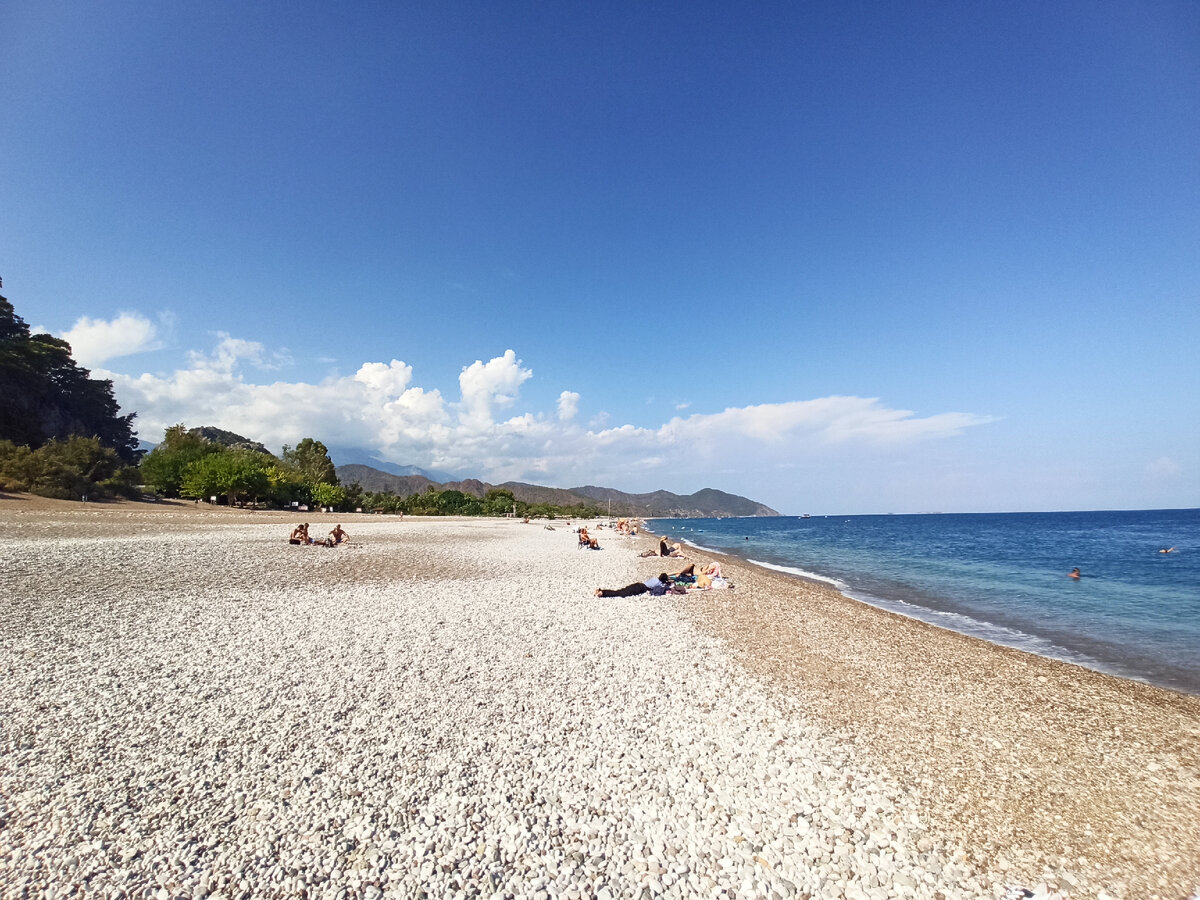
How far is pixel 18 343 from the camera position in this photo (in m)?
52.0

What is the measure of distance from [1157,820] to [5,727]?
38.7 ft

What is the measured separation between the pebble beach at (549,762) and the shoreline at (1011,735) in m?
0.04

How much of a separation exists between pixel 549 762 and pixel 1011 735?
6.13 m

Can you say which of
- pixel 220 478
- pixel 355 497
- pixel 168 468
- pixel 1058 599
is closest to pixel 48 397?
pixel 168 468

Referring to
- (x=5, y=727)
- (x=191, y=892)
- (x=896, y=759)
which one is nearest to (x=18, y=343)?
(x=5, y=727)

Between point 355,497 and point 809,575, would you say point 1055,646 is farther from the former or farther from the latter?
point 355,497

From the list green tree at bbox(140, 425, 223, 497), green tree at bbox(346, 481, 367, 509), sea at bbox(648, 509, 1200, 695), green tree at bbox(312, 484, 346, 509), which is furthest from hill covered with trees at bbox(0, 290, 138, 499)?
sea at bbox(648, 509, 1200, 695)

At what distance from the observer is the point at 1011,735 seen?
6.64 m

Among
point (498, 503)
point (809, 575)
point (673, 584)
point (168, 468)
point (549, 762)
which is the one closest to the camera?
point (549, 762)

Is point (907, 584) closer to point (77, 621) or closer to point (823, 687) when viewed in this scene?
point (823, 687)

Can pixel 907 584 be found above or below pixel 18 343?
below

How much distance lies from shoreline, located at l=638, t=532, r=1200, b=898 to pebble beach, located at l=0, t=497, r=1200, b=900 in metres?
0.04

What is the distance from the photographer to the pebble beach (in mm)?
3830

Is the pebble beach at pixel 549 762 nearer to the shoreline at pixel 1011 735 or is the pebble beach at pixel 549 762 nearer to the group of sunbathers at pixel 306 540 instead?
the shoreline at pixel 1011 735
